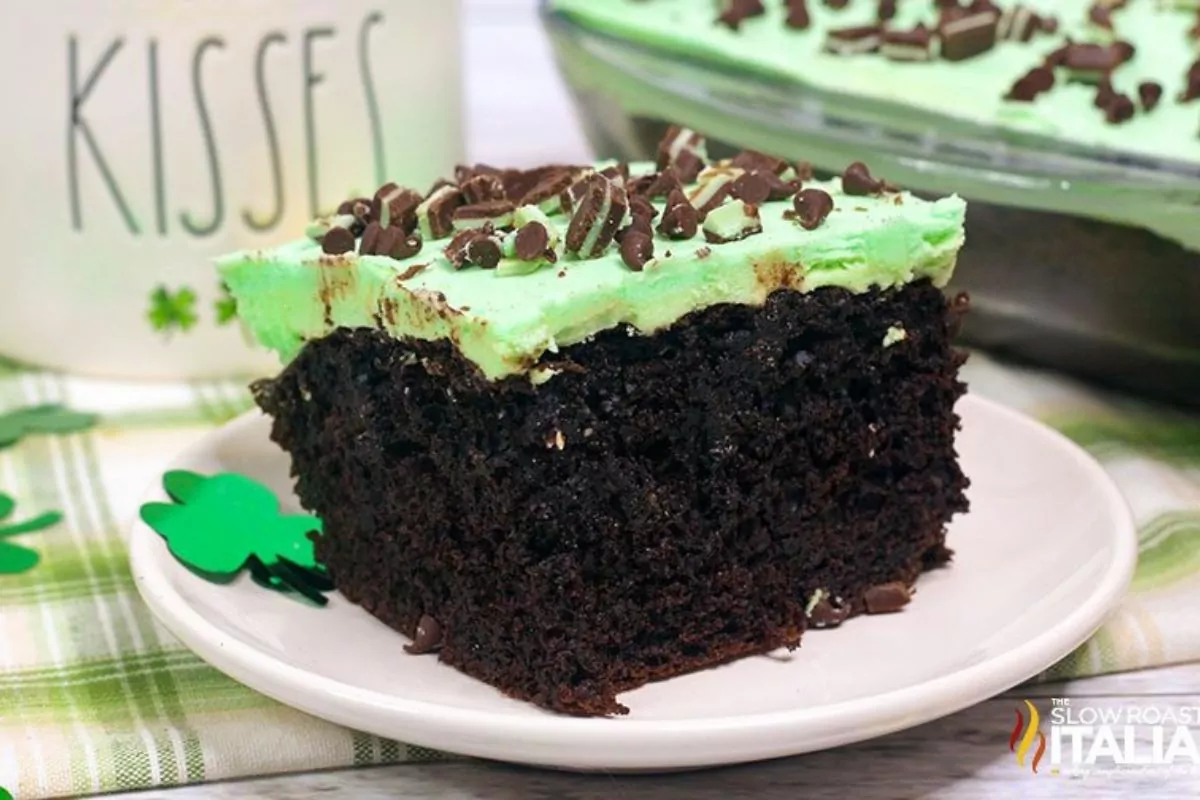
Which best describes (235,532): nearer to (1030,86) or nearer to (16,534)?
(16,534)

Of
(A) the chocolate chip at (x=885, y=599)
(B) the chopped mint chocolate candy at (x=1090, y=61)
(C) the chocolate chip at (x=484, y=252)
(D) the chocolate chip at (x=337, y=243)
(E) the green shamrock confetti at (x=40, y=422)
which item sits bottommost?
A: (E) the green shamrock confetti at (x=40, y=422)

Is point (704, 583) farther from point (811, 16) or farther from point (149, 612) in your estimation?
point (811, 16)

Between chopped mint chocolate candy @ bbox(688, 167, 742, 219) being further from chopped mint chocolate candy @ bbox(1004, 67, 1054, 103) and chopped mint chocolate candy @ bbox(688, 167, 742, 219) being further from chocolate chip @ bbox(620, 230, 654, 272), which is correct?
chopped mint chocolate candy @ bbox(1004, 67, 1054, 103)

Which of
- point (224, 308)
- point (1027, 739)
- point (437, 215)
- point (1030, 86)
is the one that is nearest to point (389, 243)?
point (437, 215)

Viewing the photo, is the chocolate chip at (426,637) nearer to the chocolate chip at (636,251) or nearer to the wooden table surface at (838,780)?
the wooden table surface at (838,780)

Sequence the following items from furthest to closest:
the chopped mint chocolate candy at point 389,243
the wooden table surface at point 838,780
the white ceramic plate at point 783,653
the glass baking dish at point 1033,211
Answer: the glass baking dish at point 1033,211 → the chopped mint chocolate candy at point 389,243 → the wooden table surface at point 838,780 → the white ceramic plate at point 783,653

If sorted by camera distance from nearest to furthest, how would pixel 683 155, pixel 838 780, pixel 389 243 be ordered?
pixel 838 780, pixel 389 243, pixel 683 155

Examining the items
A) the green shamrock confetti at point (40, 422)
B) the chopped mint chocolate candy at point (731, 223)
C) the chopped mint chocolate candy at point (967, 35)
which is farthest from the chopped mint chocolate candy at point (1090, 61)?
the green shamrock confetti at point (40, 422)
